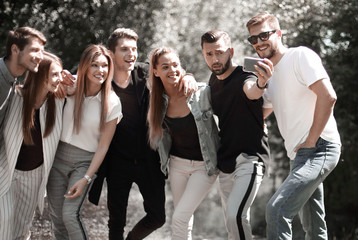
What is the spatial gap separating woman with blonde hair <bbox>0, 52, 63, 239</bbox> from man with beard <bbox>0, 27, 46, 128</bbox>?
0.15m

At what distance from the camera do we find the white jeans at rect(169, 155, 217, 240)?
14.5 feet

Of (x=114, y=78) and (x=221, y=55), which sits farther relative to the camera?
(x=114, y=78)

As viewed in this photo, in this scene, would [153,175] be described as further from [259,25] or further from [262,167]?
[259,25]

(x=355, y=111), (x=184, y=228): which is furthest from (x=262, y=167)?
(x=355, y=111)

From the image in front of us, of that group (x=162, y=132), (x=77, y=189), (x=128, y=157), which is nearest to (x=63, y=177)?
(x=77, y=189)

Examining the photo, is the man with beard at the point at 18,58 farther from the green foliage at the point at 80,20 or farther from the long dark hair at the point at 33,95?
the green foliage at the point at 80,20

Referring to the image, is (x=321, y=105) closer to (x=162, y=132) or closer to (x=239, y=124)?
(x=239, y=124)

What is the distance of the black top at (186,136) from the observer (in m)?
4.56

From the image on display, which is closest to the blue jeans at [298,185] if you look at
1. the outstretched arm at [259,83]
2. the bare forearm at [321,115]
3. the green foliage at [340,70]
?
the bare forearm at [321,115]

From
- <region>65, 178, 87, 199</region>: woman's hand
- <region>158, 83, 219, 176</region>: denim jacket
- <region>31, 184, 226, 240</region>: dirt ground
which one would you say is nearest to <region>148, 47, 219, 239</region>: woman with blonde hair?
<region>158, 83, 219, 176</region>: denim jacket

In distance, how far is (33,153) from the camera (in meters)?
4.43

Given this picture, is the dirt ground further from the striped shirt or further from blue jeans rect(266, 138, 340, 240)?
blue jeans rect(266, 138, 340, 240)

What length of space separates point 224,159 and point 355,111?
6.18m

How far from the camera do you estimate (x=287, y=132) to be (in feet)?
13.5
